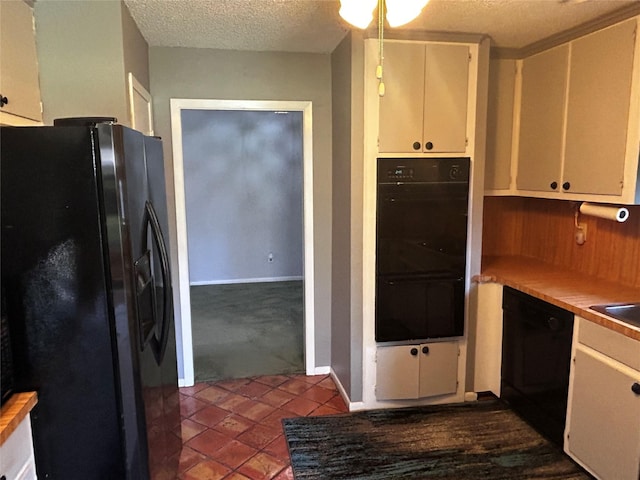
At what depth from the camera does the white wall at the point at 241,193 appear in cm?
585

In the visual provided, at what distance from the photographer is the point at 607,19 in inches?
92.6

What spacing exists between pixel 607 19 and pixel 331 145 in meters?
1.71

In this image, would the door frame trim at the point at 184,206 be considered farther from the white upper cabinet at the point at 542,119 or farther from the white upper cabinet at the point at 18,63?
the white upper cabinet at the point at 542,119

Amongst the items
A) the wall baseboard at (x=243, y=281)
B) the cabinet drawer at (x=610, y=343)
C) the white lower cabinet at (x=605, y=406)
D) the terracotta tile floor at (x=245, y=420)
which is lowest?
the terracotta tile floor at (x=245, y=420)

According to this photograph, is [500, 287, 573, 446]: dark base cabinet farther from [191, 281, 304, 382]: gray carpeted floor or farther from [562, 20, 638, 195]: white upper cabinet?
[191, 281, 304, 382]: gray carpeted floor

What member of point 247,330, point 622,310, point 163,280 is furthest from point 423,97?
point 247,330

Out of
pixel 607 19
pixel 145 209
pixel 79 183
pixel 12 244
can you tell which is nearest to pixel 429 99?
pixel 607 19

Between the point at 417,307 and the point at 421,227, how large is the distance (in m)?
0.50

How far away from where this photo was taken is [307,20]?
246cm

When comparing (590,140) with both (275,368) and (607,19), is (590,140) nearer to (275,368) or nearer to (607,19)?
(607,19)

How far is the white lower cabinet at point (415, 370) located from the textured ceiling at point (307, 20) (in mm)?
1895

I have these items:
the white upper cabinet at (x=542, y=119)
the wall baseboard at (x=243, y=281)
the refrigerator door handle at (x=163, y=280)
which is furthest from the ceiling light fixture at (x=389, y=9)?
the wall baseboard at (x=243, y=281)

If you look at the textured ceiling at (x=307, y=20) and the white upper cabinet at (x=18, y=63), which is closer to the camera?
the white upper cabinet at (x=18, y=63)

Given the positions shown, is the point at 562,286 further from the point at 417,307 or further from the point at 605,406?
the point at 417,307
